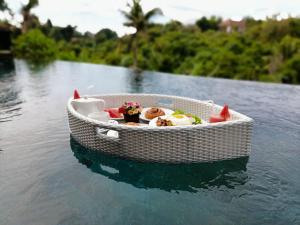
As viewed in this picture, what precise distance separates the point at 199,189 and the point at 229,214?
78 centimetres

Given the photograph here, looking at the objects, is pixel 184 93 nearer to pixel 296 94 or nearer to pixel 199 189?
pixel 296 94

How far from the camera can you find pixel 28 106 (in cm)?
1103

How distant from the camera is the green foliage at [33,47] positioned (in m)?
35.2

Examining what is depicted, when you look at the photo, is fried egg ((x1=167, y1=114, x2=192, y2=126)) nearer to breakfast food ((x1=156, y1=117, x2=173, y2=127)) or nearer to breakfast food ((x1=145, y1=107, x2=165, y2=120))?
breakfast food ((x1=156, y1=117, x2=173, y2=127))

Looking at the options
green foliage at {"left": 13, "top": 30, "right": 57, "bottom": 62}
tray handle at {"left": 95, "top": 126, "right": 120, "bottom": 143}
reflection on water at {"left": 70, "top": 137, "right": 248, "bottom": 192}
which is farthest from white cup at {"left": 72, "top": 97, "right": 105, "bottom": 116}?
green foliage at {"left": 13, "top": 30, "right": 57, "bottom": 62}

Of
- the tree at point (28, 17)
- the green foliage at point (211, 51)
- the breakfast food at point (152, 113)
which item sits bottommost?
the breakfast food at point (152, 113)

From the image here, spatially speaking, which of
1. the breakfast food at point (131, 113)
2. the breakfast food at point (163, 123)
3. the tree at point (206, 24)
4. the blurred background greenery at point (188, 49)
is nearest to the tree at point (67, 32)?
the blurred background greenery at point (188, 49)

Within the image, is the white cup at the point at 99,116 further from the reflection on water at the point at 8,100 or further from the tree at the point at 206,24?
the tree at the point at 206,24

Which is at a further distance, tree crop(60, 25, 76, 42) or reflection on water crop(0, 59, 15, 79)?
tree crop(60, 25, 76, 42)

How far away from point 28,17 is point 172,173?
140ft

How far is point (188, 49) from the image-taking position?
3509 cm

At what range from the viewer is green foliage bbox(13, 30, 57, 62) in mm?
35219

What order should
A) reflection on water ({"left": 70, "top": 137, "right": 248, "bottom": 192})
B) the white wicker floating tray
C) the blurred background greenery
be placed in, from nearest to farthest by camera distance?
reflection on water ({"left": 70, "top": 137, "right": 248, "bottom": 192}) < the white wicker floating tray < the blurred background greenery

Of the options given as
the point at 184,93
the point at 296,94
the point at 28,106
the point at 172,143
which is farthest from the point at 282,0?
the point at 172,143
